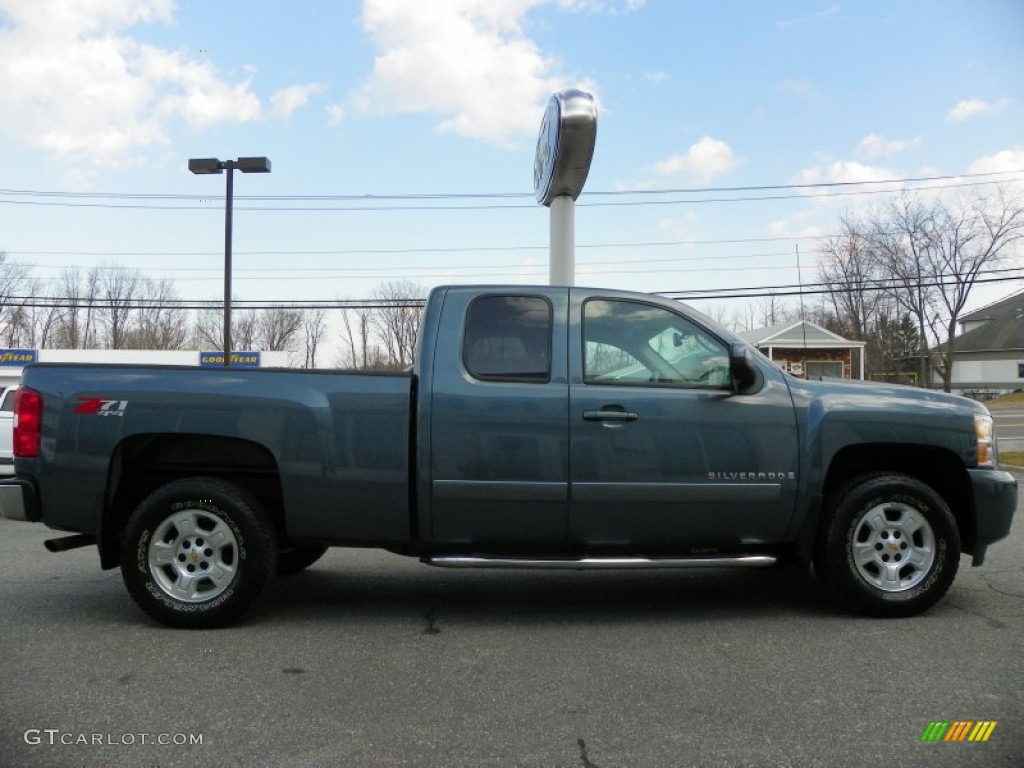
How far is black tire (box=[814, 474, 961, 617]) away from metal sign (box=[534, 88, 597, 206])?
29.4 feet

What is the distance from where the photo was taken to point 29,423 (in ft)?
14.1

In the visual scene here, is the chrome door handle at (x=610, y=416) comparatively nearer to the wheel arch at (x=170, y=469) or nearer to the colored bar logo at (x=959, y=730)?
the wheel arch at (x=170, y=469)

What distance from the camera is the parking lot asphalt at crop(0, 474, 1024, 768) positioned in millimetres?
2867

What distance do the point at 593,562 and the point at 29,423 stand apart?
3167 millimetres

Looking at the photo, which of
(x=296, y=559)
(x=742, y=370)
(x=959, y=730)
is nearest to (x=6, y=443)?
(x=296, y=559)

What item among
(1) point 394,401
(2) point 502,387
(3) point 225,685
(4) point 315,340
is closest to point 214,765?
(3) point 225,685

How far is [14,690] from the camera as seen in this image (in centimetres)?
344

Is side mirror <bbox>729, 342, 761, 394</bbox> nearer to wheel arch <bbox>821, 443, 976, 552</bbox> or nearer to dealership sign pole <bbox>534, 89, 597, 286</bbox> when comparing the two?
wheel arch <bbox>821, 443, 976, 552</bbox>

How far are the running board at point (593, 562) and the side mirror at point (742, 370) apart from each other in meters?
0.94

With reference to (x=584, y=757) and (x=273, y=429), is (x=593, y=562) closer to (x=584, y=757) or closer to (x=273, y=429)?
(x=584, y=757)

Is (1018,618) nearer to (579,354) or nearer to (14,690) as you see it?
(579,354)

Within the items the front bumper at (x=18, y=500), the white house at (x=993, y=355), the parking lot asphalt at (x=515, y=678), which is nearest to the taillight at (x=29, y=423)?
the front bumper at (x=18, y=500)

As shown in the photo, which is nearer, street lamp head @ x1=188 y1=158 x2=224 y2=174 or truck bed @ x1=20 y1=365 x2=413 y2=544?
truck bed @ x1=20 y1=365 x2=413 y2=544

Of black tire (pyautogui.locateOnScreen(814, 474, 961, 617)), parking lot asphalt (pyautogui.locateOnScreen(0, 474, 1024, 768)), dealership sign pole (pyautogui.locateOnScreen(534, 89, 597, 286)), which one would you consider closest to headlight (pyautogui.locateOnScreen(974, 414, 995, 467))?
black tire (pyautogui.locateOnScreen(814, 474, 961, 617))
